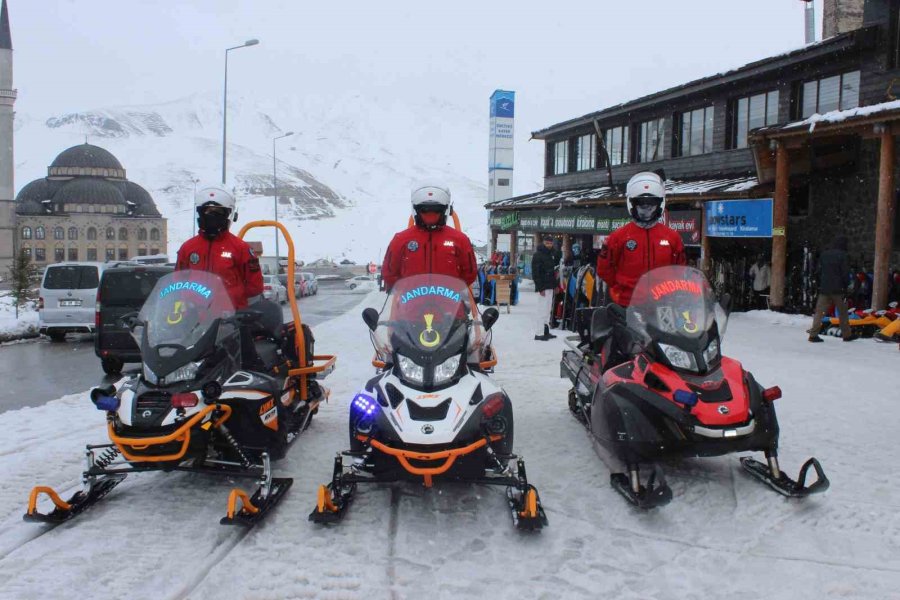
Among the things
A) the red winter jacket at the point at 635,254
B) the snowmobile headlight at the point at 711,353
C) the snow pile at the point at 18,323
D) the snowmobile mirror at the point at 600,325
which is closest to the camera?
the snowmobile headlight at the point at 711,353

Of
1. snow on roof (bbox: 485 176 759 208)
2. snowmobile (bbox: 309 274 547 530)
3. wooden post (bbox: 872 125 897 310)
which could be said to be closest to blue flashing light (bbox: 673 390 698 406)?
snowmobile (bbox: 309 274 547 530)

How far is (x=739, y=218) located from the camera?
1703 centimetres

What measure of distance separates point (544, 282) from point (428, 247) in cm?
818

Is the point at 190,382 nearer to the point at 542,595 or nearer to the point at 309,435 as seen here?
the point at 309,435

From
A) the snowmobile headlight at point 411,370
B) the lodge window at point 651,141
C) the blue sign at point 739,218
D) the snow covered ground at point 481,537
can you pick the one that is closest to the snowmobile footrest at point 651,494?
the snow covered ground at point 481,537

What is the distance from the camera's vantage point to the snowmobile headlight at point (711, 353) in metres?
5.09

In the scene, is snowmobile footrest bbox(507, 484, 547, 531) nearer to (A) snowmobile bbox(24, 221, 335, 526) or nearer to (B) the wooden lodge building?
(A) snowmobile bbox(24, 221, 335, 526)

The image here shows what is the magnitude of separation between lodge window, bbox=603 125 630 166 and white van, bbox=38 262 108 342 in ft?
67.5

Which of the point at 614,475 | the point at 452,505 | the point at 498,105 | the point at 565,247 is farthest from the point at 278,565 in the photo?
the point at 498,105

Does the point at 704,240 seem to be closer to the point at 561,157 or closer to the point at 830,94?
the point at 830,94

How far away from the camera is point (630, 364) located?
5.38 meters

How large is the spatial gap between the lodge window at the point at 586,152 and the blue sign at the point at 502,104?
399 cm

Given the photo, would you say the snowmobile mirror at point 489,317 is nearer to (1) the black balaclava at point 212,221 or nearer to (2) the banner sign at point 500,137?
(1) the black balaclava at point 212,221

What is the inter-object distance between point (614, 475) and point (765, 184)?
1429cm
